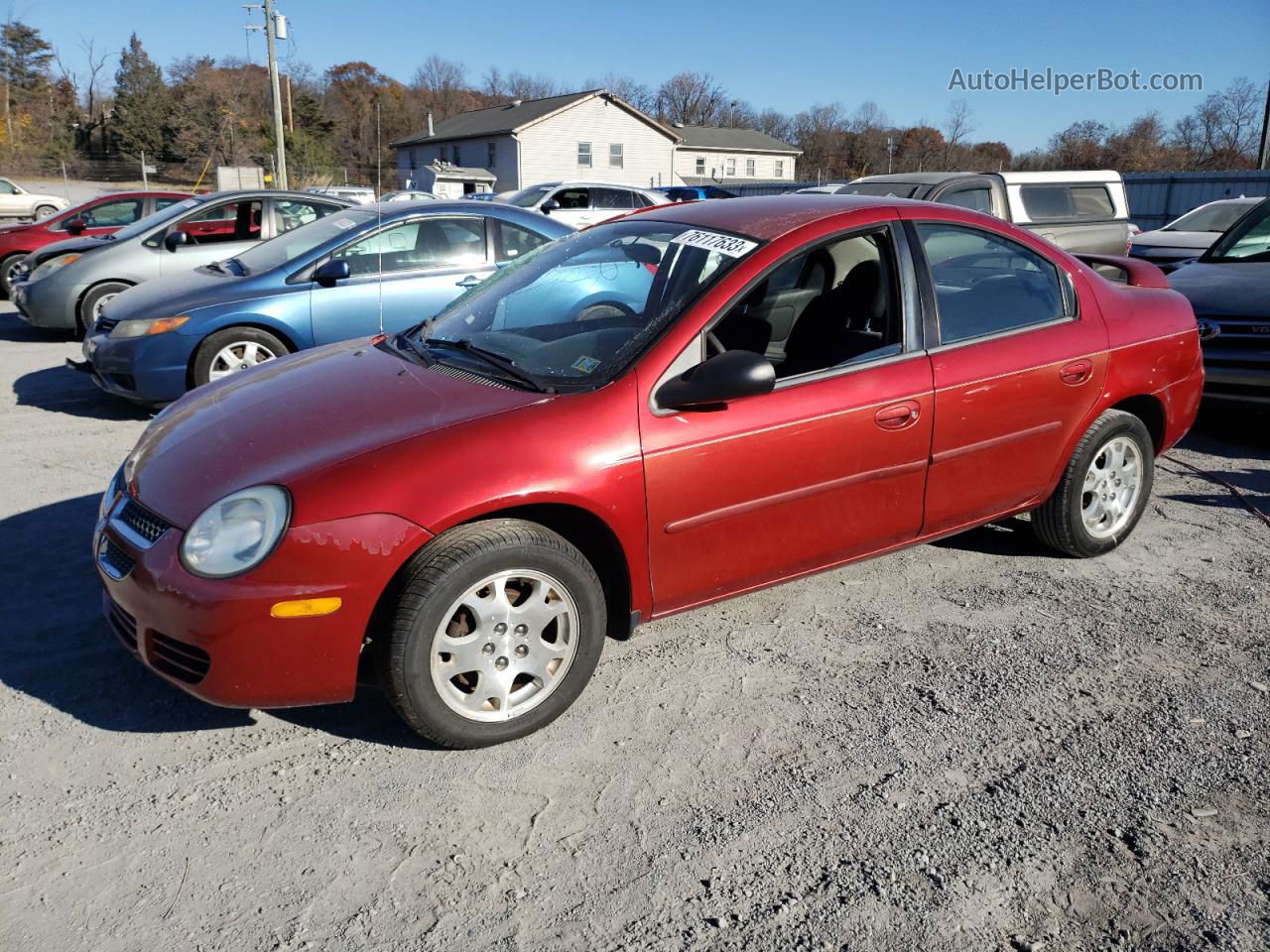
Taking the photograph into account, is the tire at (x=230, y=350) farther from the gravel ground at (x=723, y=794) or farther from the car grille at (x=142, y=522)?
the car grille at (x=142, y=522)

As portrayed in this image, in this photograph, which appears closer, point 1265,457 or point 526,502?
point 526,502

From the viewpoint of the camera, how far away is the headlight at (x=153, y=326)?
6.77 metres

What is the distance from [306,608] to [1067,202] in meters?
9.80

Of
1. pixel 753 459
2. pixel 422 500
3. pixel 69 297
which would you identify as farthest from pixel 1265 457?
pixel 69 297

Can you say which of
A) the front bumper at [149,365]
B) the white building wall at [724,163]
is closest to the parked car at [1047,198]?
the front bumper at [149,365]

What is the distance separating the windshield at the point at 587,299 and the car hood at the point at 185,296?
332 cm

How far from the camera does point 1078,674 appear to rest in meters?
3.63

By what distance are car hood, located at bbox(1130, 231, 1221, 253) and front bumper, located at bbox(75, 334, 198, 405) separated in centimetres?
1080

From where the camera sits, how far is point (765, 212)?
393 centimetres

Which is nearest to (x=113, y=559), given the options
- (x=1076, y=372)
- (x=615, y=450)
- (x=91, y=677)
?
(x=91, y=677)

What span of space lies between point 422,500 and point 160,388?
4766mm

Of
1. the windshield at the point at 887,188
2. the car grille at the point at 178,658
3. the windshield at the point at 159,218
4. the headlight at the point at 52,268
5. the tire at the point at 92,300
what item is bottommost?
the car grille at the point at 178,658

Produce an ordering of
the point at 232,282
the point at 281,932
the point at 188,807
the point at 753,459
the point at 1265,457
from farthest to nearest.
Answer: the point at 232,282 < the point at 1265,457 < the point at 753,459 < the point at 188,807 < the point at 281,932

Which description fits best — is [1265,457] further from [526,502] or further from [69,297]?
[69,297]
